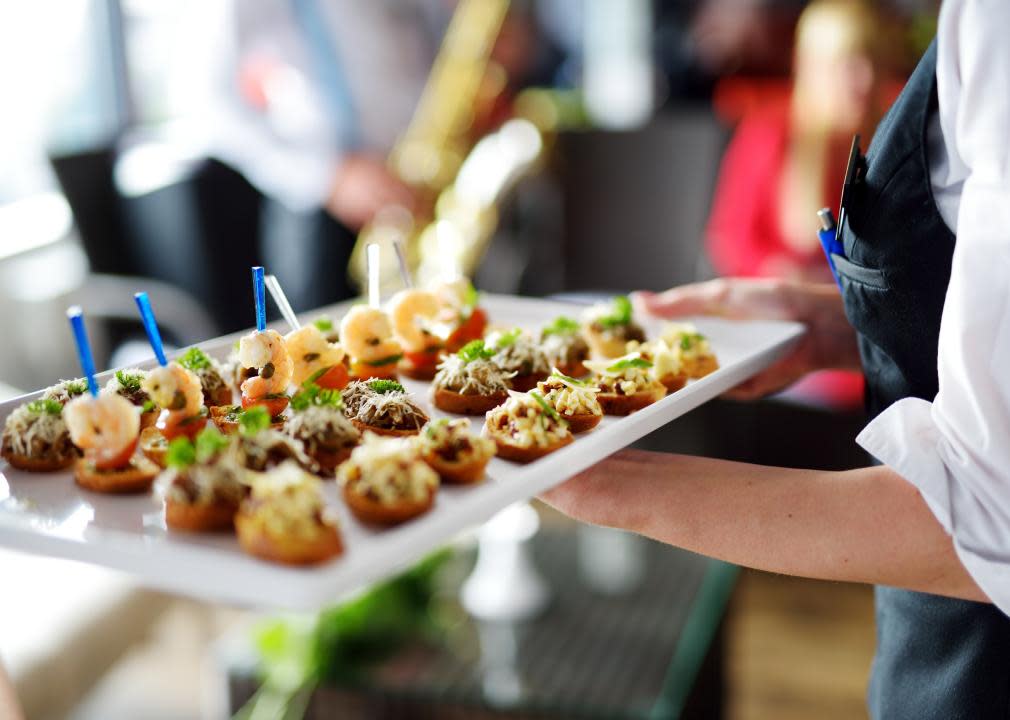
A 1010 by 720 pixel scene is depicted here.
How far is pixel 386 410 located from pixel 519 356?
318mm

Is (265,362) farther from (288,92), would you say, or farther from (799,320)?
(288,92)

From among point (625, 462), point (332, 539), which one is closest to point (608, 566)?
point (625, 462)

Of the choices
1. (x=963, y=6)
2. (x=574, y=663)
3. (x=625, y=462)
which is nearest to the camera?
(x=963, y=6)

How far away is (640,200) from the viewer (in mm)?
5582

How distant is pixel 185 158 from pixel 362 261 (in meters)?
0.93

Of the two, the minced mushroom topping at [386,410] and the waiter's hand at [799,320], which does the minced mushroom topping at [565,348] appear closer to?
the waiter's hand at [799,320]

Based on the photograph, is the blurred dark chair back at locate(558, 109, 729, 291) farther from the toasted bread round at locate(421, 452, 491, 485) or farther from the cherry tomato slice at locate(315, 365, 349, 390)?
the toasted bread round at locate(421, 452, 491, 485)

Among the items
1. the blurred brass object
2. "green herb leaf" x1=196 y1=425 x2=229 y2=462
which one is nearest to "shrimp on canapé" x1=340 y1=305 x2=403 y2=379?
"green herb leaf" x1=196 y1=425 x2=229 y2=462

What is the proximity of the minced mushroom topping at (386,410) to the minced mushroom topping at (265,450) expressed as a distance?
263 mm

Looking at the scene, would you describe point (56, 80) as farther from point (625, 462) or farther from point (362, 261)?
point (625, 462)

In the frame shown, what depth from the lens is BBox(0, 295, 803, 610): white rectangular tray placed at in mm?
990

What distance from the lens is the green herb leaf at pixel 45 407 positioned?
144 cm

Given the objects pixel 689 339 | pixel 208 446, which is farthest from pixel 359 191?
pixel 208 446

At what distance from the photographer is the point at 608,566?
332 centimetres
